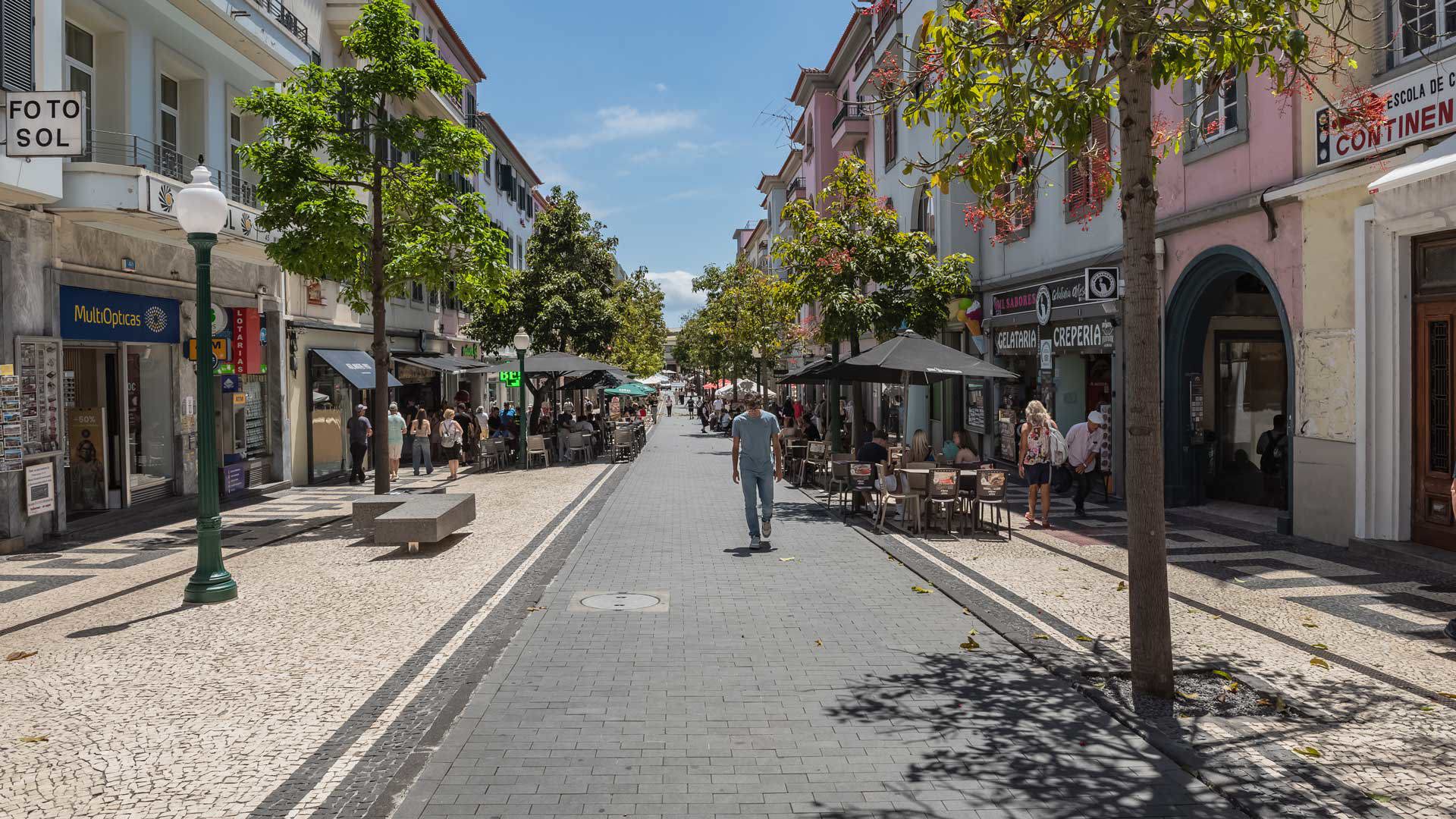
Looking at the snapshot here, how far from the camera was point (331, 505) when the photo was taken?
1769 centimetres

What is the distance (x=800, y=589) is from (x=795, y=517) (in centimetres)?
595

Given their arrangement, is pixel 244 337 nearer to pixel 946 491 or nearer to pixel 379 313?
pixel 379 313

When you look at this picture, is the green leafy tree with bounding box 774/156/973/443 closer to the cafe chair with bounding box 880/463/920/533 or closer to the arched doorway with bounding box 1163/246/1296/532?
the arched doorway with bounding box 1163/246/1296/532

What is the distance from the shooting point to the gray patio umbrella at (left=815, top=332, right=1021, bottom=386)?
571 inches

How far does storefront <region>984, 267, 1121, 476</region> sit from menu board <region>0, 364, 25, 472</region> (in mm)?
14050

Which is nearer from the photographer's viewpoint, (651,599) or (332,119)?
(651,599)

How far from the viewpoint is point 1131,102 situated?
6176 mm

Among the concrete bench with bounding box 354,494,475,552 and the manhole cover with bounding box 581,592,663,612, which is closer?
the manhole cover with bounding box 581,592,663,612

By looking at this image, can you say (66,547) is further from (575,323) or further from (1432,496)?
(575,323)

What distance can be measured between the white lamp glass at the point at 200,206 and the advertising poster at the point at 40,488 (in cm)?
534

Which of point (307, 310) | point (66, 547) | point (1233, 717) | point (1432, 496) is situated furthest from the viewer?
point (307, 310)

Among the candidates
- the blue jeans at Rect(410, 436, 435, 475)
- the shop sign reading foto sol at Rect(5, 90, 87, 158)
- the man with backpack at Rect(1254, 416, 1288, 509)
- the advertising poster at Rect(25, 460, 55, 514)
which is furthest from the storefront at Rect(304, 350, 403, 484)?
the man with backpack at Rect(1254, 416, 1288, 509)

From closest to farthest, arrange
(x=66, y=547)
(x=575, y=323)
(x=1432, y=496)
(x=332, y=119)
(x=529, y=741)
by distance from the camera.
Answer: (x=529, y=741) < (x=1432, y=496) < (x=66, y=547) < (x=332, y=119) < (x=575, y=323)

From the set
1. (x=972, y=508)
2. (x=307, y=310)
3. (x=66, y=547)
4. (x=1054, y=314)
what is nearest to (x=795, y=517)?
(x=972, y=508)
